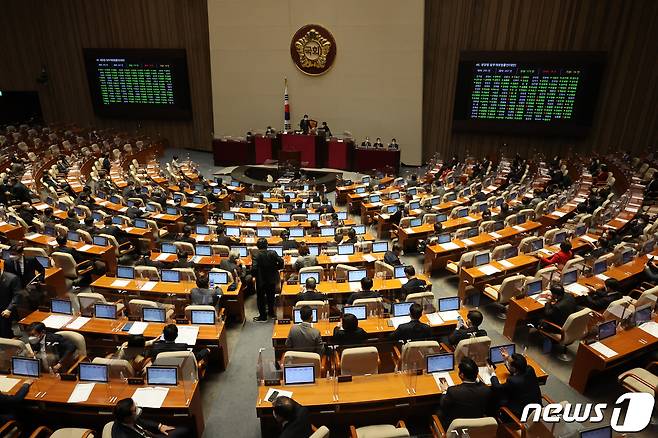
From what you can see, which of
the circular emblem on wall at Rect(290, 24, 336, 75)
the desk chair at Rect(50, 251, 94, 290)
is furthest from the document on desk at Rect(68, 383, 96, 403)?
the circular emblem on wall at Rect(290, 24, 336, 75)

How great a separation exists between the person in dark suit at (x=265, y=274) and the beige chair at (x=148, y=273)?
174 centimetres

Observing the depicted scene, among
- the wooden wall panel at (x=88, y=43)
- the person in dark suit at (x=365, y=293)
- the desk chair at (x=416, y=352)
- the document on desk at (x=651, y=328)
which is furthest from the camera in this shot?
the wooden wall panel at (x=88, y=43)

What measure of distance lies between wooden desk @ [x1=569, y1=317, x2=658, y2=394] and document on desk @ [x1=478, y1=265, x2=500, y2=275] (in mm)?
2311

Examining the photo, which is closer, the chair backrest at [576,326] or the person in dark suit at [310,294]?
the chair backrest at [576,326]

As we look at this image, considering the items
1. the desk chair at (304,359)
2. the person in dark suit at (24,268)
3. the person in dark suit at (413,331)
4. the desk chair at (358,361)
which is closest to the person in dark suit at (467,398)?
the desk chair at (358,361)

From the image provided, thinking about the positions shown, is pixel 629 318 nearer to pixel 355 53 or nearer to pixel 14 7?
pixel 355 53

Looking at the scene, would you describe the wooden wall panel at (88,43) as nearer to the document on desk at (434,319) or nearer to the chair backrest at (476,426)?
the document on desk at (434,319)

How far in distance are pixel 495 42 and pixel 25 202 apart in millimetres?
18030

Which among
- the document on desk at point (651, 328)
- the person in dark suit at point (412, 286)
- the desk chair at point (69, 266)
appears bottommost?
the desk chair at point (69, 266)

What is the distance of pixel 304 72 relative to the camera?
20.8 m

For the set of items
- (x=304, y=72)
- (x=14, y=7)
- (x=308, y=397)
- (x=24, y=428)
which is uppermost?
(x=14, y=7)

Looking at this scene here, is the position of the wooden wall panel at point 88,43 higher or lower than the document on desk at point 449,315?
higher

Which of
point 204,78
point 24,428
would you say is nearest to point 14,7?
point 204,78

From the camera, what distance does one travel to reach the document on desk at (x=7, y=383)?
5.24m
